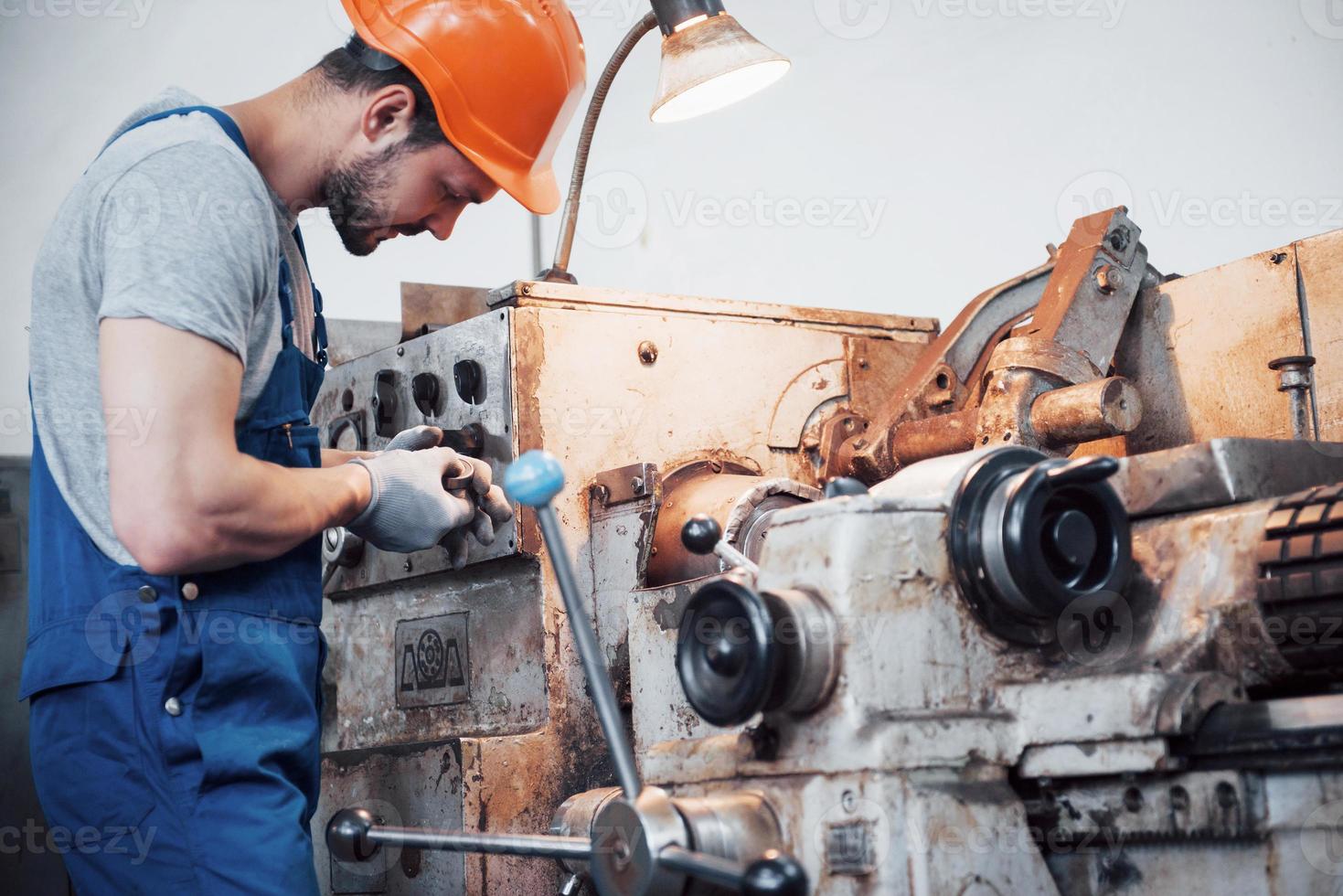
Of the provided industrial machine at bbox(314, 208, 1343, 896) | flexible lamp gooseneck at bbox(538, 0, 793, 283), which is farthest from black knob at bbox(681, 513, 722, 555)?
flexible lamp gooseneck at bbox(538, 0, 793, 283)

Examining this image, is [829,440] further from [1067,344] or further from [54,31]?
[54,31]

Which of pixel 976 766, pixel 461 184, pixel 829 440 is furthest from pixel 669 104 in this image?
pixel 976 766

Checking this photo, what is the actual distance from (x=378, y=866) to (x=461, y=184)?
957 mm

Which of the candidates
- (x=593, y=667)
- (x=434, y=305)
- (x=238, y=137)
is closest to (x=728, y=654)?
(x=593, y=667)

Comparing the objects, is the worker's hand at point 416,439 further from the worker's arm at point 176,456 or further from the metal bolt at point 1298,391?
the metal bolt at point 1298,391

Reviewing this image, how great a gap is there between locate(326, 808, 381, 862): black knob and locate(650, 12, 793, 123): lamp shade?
1.29m

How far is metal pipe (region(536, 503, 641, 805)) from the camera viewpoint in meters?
0.92

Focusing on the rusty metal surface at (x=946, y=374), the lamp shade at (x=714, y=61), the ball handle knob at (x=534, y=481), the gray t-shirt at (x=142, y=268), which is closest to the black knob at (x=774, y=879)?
the ball handle knob at (x=534, y=481)

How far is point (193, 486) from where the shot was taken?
41.7 inches

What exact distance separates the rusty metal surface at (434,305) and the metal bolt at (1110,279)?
967 millimetres

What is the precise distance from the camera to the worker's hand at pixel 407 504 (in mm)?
1352

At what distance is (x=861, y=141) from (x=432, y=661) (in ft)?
4.95

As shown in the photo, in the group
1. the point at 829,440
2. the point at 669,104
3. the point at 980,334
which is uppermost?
the point at 669,104

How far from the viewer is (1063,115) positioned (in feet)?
8.27
